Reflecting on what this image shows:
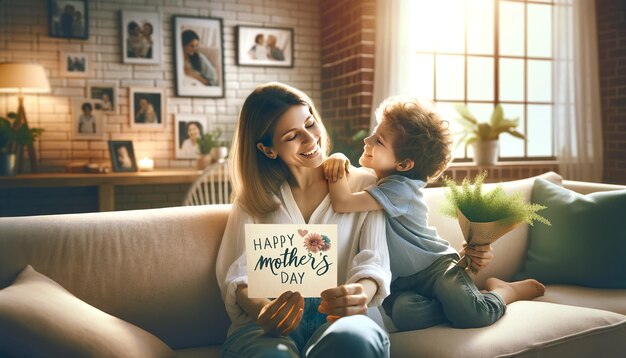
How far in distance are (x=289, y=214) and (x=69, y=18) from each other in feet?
10.8

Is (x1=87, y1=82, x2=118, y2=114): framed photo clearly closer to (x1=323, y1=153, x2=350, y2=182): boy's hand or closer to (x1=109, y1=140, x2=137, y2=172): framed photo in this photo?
(x1=109, y1=140, x2=137, y2=172): framed photo

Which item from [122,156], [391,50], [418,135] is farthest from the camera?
[122,156]

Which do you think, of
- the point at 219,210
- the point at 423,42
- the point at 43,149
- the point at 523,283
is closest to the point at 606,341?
the point at 523,283

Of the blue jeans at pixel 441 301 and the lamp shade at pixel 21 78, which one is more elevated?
the lamp shade at pixel 21 78

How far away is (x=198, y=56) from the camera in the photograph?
14.5 ft

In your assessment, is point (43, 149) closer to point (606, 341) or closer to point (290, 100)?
point (290, 100)

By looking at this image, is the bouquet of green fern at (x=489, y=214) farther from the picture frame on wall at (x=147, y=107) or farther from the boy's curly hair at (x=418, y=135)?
→ the picture frame on wall at (x=147, y=107)

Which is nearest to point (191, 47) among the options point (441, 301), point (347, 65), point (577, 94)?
point (347, 65)

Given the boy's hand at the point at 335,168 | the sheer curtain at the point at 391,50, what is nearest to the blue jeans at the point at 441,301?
the boy's hand at the point at 335,168

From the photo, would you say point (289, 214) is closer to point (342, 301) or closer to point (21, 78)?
point (342, 301)

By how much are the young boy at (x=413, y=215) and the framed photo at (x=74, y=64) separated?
312 centimetres

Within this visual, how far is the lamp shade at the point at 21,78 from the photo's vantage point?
379 centimetres

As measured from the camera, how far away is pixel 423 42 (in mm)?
4430

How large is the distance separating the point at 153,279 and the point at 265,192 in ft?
1.39
